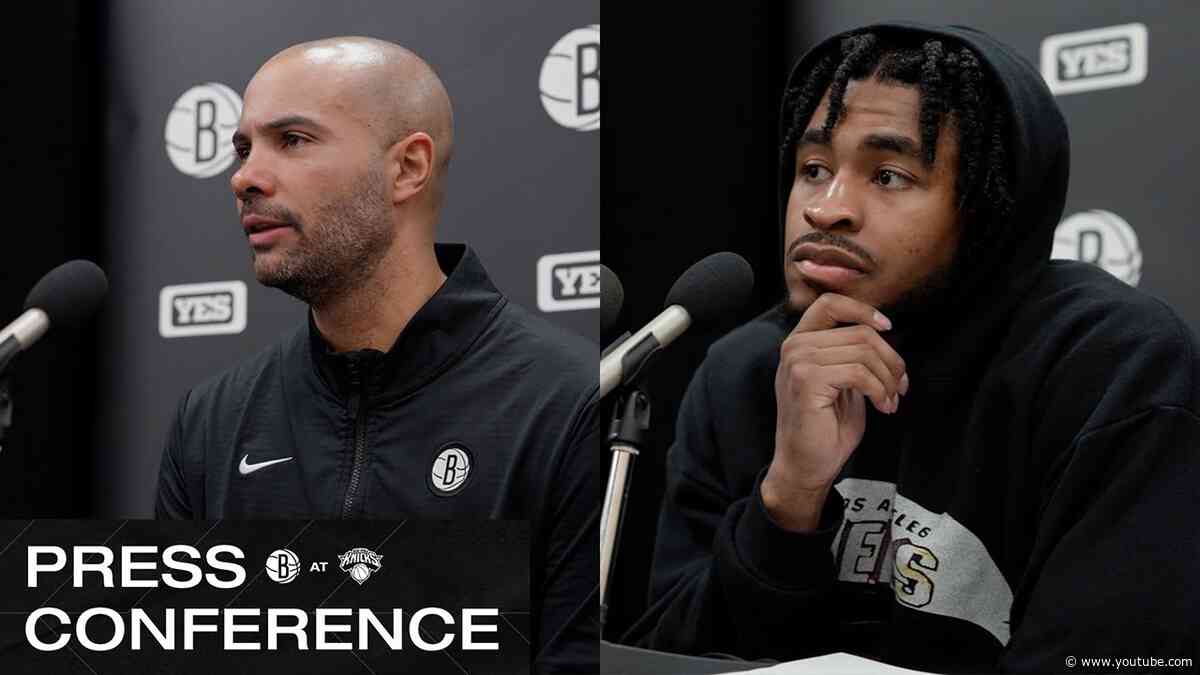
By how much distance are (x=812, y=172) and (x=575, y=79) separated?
44 cm

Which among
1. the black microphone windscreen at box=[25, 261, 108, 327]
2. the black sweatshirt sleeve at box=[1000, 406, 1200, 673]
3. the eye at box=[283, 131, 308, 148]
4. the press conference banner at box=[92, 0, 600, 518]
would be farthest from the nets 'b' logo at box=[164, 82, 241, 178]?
the black sweatshirt sleeve at box=[1000, 406, 1200, 673]

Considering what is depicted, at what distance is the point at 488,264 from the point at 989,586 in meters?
0.93

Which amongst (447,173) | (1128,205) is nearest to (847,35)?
(1128,205)

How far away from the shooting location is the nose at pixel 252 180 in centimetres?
219

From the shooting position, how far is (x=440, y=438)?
218 cm

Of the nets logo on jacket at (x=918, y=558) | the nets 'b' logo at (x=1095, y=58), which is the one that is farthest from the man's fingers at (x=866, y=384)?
the nets 'b' logo at (x=1095, y=58)

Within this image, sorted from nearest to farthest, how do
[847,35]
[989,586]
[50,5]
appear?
[989,586]
[847,35]
[50,5]

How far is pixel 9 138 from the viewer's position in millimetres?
2260

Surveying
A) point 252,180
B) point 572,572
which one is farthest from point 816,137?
point 252,180

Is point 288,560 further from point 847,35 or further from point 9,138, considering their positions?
point 847,35

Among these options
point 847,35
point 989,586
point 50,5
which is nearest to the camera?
point 989,586

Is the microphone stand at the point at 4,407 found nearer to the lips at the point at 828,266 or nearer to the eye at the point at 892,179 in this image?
the lips at the point at 828,266

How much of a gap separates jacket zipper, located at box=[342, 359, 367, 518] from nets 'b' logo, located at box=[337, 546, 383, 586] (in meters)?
0.08

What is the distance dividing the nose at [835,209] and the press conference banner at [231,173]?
36cm
